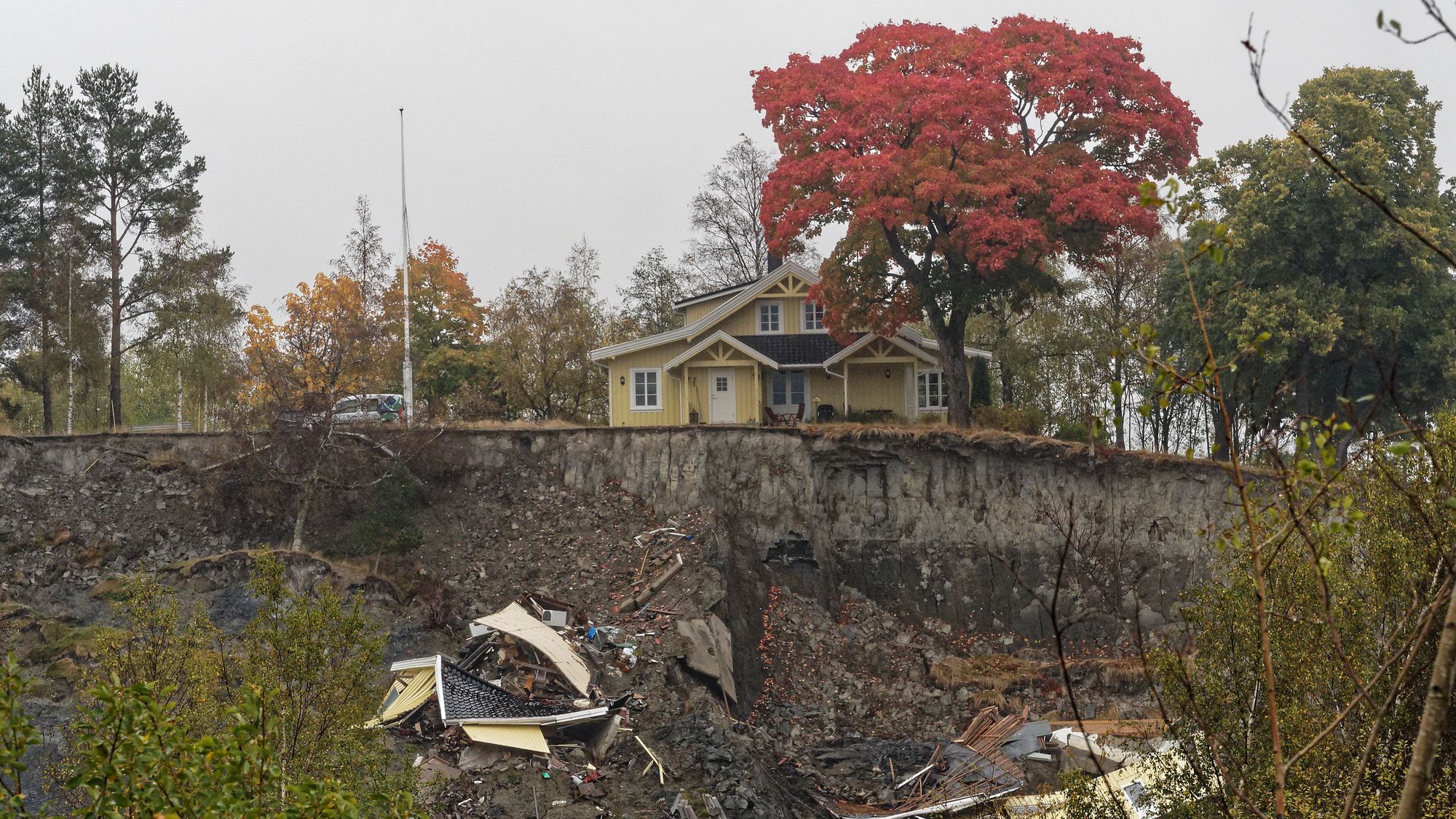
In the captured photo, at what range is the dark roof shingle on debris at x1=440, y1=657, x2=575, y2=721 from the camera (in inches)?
822

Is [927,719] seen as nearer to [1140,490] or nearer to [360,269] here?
[1140,490]

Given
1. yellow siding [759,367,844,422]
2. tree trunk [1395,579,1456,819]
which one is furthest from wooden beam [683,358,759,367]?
tree trunk [1395,579,1456,819]

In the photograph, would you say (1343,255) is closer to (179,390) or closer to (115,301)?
(115,301)

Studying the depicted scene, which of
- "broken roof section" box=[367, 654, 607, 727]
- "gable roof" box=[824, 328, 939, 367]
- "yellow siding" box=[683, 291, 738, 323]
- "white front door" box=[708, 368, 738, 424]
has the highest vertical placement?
"yellow siding" box=[683, 291, 738, 323]

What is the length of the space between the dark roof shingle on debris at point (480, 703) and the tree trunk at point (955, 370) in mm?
14621

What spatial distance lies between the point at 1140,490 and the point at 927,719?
8.38 meters

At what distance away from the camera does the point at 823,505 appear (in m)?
30.4

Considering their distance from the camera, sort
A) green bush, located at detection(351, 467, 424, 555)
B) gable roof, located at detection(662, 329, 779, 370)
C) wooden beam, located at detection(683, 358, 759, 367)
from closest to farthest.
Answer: green bush, located at detection(351, 467, 424, 555) < gable roof, located at detection(662, 329, 779, 370) < wooden beam, located at detection(683, 358, 759, 367)

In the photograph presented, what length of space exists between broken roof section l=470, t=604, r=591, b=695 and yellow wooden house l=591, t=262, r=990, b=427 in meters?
10.9

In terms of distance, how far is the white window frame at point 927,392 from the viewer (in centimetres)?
3419

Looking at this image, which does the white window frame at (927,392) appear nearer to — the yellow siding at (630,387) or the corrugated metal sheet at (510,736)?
the yellow siding at (630,387)

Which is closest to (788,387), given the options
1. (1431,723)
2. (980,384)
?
(980,384)

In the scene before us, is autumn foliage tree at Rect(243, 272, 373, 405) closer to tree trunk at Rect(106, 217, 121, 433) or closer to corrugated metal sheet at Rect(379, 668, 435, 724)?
tree trunk at Rect(106, 217, 121, 433)

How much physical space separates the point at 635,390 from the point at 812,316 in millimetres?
5854
